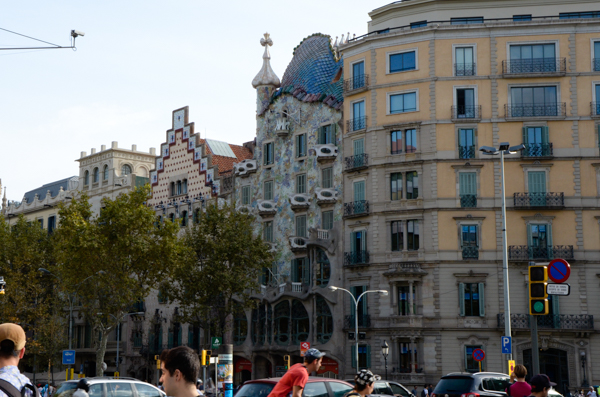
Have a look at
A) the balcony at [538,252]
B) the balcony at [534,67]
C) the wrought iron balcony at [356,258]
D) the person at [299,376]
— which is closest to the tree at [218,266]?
the wrought iron balcony at [356,258]

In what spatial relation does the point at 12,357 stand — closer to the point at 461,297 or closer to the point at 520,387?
the point at 520,387

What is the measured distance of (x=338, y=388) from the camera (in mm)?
17047

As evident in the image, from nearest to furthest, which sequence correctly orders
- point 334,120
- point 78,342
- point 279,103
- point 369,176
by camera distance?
point 369,176
point 334,120
point 279,103
point 78,342

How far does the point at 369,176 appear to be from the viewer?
51500 mm

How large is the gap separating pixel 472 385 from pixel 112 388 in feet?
30.8

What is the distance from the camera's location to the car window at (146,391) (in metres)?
21.8

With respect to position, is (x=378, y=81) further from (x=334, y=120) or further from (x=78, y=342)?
(x=78, y=342)

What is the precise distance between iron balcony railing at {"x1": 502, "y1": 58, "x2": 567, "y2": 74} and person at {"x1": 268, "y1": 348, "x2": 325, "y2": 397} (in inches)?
1642

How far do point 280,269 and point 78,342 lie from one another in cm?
2542

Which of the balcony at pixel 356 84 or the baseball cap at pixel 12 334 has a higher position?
the balcony at pixel 356 84

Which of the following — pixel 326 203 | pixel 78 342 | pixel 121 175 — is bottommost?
pixel 78 342

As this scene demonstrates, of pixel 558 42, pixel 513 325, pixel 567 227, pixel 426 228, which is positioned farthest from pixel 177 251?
pixel 558 42

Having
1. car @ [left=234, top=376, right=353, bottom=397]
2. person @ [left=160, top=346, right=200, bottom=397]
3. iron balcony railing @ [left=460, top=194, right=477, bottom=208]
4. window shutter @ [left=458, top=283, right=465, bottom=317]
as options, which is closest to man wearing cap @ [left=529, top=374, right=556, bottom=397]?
person @ [left=160, top=346, right=200, bottom=397]

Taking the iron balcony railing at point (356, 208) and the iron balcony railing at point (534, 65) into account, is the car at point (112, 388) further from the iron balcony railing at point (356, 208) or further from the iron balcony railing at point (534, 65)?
the iron balcony railing at point (534, 65)
